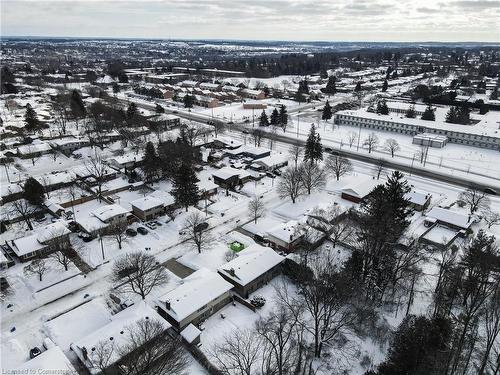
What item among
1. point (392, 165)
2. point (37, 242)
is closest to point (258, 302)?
point (37, 242)

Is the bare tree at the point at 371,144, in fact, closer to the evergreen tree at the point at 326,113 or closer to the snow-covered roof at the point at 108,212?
the evergreen tree at the point at 326,113

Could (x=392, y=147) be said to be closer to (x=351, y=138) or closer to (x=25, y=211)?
(x=351, y=138)

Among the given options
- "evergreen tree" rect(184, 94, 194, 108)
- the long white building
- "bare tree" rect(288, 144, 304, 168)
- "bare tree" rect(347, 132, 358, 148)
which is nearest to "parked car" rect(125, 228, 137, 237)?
"bare tree" rect(288, 144, 304, 168)

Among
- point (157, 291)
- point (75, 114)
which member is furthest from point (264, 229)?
point (75, 114)

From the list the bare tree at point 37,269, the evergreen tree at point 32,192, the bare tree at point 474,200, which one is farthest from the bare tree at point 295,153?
the bare tree at point 37,269

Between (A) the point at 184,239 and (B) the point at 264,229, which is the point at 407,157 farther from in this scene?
(A) the point at 184,239
